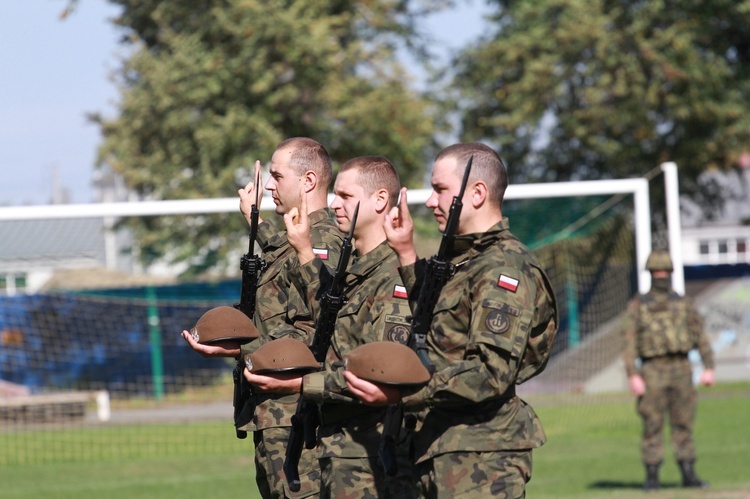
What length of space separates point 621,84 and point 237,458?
48.0 feet

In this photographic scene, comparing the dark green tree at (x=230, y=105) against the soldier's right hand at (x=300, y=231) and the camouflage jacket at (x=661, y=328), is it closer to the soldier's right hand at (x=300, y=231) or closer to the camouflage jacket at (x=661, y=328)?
the camouflage jacket at (x=661, y=328)

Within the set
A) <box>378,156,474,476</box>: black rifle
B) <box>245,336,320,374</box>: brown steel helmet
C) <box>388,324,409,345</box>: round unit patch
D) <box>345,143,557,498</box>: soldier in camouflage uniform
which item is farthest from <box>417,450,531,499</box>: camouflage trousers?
<box>245,336,320,374</box>: brown steel helmet

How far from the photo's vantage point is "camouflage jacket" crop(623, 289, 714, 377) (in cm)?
1159

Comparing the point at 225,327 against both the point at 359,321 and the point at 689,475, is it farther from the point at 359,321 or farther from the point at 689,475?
the point at 689,475

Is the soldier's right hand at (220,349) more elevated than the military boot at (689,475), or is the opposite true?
the soldier's right hand at (220,349)

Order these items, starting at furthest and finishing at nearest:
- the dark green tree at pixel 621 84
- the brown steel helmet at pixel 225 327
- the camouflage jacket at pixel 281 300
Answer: the dark green tree at pixel 621 84
the camouflage jacket at pixel 281 300
the brown steel helmet at pixel 225 327

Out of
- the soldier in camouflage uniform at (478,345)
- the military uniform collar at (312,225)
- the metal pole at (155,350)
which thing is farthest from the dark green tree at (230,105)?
the soldier in camouflage uniform at (478,345)

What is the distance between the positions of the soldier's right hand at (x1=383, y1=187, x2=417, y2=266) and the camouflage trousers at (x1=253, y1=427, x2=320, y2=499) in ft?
5.60

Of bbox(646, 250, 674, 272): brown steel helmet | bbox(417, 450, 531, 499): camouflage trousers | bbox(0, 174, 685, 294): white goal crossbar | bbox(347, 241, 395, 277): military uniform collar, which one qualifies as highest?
bbox(0, 174, 685, 294): white goal crossbar

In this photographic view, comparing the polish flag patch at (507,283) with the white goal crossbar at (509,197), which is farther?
the white goal crossbar at (509,197)

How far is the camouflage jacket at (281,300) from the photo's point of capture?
5.83 m

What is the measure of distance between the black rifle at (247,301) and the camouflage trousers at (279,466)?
0.44ft

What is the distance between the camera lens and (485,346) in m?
4.26

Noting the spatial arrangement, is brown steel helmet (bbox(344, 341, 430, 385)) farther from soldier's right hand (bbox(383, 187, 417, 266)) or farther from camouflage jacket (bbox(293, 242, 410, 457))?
camouflage jacket (bbox(293, 242, 410, 457))
